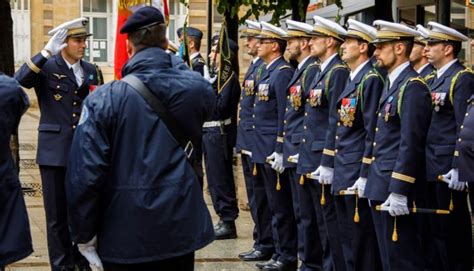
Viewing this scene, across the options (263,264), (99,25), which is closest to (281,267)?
(263,264)

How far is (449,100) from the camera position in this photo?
8492 millimetres

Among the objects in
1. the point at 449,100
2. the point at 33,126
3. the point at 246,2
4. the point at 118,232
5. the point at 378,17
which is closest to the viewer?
the point at 118,232

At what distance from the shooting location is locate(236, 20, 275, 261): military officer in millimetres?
10055

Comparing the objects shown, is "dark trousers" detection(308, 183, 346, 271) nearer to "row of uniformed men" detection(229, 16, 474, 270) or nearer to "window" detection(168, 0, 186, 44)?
"row of uniformed men" detection(229, 16, 474, 270)

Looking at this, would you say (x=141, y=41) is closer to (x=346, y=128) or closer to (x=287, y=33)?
(x=346, y=128)

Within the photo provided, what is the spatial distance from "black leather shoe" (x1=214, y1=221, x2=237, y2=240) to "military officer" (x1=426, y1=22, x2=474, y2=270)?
2992 mm

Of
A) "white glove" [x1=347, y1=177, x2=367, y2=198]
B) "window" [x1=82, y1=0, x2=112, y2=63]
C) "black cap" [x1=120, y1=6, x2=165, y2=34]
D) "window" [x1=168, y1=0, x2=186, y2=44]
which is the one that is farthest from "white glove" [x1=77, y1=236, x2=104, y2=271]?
"window" [x1=82, y1=0, x2=112, y2=63]

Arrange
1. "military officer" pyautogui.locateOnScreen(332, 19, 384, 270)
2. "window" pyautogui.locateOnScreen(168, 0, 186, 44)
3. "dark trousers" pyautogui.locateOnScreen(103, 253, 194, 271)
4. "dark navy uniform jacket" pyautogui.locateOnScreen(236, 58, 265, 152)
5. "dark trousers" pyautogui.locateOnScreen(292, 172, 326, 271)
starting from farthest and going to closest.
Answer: "window" pyautogui.locateOnScreen(168, 0, 186, 44), "dark navy uniform jacket" pyautogui.locateOnScreen(236, 58, 265, 152), "dark trousers" pyautogui.locateOnScreen(292, 172, 326, 271), "military officer" pyautogui.locateOnScreen(332, 19, 384, 270), "dark trousers" pyautogui.locateOnScreen(103, 253, 194, 271)

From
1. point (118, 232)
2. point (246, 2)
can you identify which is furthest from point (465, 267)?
point (246, 2)

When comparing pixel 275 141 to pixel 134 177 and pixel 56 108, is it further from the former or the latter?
pixel 134 177

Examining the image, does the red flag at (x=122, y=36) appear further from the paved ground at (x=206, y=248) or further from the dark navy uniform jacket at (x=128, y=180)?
the dark navy uniform jacket at (x=128, y=180)

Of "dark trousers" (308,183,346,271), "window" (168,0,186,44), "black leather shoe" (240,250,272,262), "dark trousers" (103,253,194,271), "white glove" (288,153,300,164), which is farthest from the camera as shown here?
"window" (168,0,186,44)

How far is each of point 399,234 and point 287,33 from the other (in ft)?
8.76

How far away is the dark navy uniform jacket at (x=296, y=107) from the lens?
894 cm
